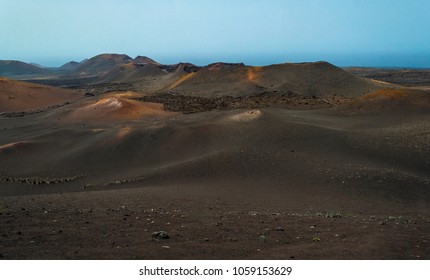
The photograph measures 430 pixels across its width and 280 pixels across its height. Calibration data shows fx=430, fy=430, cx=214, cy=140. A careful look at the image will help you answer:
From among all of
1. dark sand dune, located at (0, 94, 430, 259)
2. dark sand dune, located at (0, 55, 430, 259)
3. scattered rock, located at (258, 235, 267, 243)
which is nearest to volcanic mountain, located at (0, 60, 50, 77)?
dark sand dune, located at (0, 55, 430, 259)

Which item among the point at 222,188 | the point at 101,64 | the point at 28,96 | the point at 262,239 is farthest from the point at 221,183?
the point at 101,64

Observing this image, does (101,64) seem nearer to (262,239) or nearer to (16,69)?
(16,69)

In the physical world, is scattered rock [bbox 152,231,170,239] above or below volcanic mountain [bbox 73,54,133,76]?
below

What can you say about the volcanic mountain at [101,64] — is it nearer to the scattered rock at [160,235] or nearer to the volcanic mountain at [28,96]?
the volcanic mountain at [28,96]

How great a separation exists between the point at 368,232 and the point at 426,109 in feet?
66.3

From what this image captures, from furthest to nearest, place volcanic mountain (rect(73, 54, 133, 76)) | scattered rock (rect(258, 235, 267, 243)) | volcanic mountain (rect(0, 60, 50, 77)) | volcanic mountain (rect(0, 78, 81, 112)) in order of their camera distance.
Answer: volcanic mountain (rect(0, 60, 50, 77)) → volcanic mountain (rect(73, 54, 133, 76)) → volcanic mountain (rect(0, 78, 81, 112)) → scattered rock (rect(258, 235, 267, 243))

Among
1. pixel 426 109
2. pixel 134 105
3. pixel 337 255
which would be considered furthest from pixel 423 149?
pixel 134 105

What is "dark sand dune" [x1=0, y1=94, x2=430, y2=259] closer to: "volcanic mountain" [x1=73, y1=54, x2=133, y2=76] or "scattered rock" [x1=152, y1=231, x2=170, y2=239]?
"scattered rock" [x1=152, y1=231, x2=170, y2=239]

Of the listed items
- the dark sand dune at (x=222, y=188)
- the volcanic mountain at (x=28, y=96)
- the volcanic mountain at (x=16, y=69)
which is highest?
the volcanic mountain at (x=16, y=69)

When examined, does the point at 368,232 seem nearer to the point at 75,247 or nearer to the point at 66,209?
the point at 75,247

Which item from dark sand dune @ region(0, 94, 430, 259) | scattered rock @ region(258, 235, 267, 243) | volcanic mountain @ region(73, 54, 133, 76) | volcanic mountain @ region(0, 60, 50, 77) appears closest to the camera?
dark sand dune @ region(0, 94, 430, 259)

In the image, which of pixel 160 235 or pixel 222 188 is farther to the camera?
pixel 222 188

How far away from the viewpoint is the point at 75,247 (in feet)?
23.7

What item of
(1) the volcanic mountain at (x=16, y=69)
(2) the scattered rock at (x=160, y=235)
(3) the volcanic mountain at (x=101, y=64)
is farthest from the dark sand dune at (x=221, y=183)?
(1) the volcanic mountain at (x=16, y=69)
